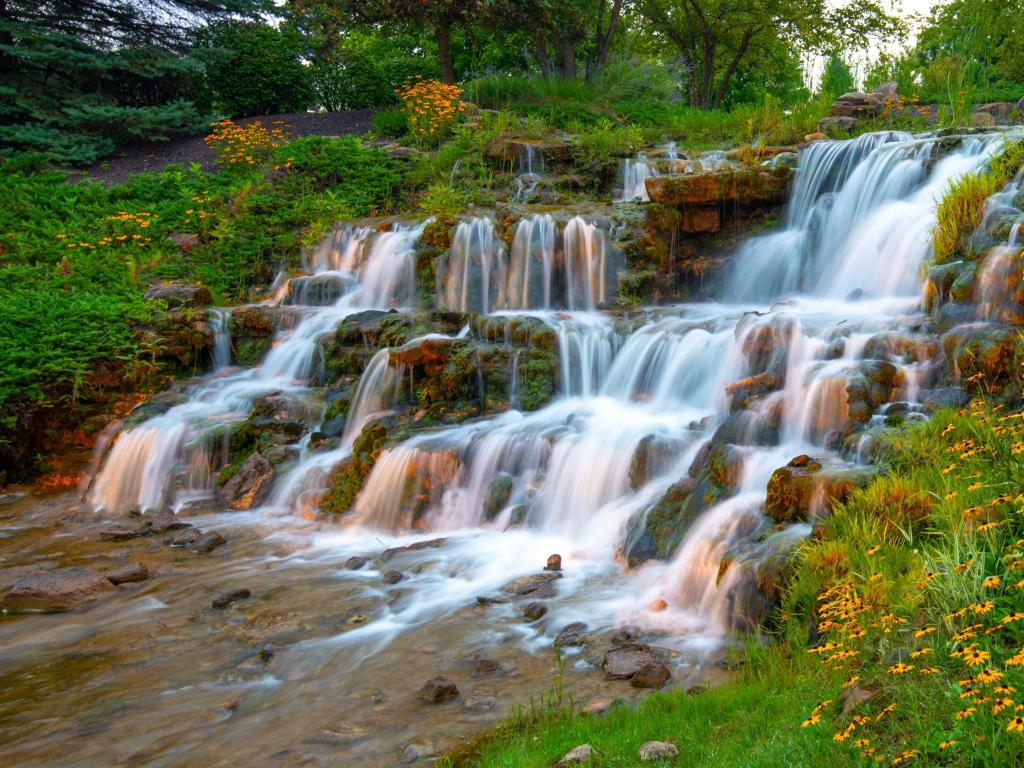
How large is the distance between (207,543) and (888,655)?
669cm

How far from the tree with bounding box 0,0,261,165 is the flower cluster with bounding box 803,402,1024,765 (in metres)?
20.2

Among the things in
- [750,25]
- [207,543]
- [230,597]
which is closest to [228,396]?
[207,543]

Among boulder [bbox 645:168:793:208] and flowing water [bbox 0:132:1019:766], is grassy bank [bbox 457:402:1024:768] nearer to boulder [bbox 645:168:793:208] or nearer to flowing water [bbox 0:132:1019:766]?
flowing water [bbox 0:132:1019:766]

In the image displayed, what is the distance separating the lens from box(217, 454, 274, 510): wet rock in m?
9.64

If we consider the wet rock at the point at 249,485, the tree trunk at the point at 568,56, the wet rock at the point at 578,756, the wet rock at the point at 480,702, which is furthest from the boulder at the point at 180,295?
the tree trunk at the point at 568,56

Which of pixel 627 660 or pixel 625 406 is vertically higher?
pixel 625 406

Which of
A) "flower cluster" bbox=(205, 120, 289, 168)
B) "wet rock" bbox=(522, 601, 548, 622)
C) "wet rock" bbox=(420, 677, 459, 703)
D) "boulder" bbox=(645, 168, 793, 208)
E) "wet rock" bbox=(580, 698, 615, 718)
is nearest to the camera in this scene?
"wet rock" bbox=(580, 698, 615, 718)

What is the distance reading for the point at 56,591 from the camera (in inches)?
274

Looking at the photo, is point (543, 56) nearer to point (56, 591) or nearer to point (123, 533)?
point (123, 533)

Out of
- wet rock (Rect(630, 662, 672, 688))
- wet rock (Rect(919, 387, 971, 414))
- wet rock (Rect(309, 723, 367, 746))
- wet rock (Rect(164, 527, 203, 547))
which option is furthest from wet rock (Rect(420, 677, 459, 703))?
wet rock (Rect(164, 527, 203, 547))

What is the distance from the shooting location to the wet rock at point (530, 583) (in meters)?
6.59

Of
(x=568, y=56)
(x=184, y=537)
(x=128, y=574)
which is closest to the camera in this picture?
(x=128, y=574)

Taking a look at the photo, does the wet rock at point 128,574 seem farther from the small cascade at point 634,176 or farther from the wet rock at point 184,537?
the small cascade at point 634,176

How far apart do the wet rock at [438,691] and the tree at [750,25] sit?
2168 centimetres
